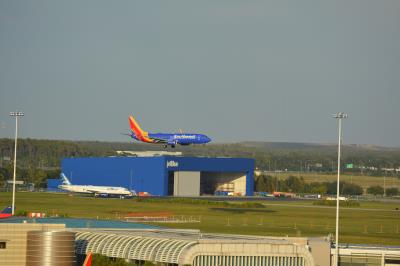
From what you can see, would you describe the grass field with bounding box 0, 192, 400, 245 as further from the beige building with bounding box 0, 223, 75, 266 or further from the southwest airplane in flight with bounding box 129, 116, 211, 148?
the beige building with bounding box 0, 223, 75, 266

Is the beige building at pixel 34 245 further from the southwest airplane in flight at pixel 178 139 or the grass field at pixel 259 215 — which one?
the southwest airplane in flight at pixel 178 139

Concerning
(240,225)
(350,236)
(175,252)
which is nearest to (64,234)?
(175,252)

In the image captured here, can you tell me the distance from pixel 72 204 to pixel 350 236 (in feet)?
233

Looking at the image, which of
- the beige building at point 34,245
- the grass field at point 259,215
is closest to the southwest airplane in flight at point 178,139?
the grass field at point 259,215

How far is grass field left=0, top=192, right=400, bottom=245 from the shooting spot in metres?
116

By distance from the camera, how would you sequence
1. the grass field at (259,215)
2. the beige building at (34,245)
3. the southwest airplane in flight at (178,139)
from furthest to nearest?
the southwest airplane in flight at (178,139) < the grass field at (259,215) < the beige building at (34,245)

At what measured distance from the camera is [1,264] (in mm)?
69688

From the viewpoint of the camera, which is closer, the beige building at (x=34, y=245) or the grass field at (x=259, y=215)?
the beige building at (x=34, y=245)

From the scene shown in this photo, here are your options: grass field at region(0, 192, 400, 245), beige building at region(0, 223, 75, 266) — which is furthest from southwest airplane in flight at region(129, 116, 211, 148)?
beige building at region(0, 223, 75, 266)

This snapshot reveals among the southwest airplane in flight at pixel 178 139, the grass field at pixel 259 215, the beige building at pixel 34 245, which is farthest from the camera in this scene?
the southwest airplane in flight at pixel 178 139

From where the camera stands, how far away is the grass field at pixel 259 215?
116438mm

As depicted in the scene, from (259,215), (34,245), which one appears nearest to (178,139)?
(259,215)

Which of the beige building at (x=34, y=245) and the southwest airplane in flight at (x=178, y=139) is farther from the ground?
the southwest airplane in flight at (x=178, y=139)

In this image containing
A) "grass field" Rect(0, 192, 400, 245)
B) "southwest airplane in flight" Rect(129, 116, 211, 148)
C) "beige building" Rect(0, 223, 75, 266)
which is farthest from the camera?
"southwest airplane in flight" Rect(129, 116, 211, 148)
